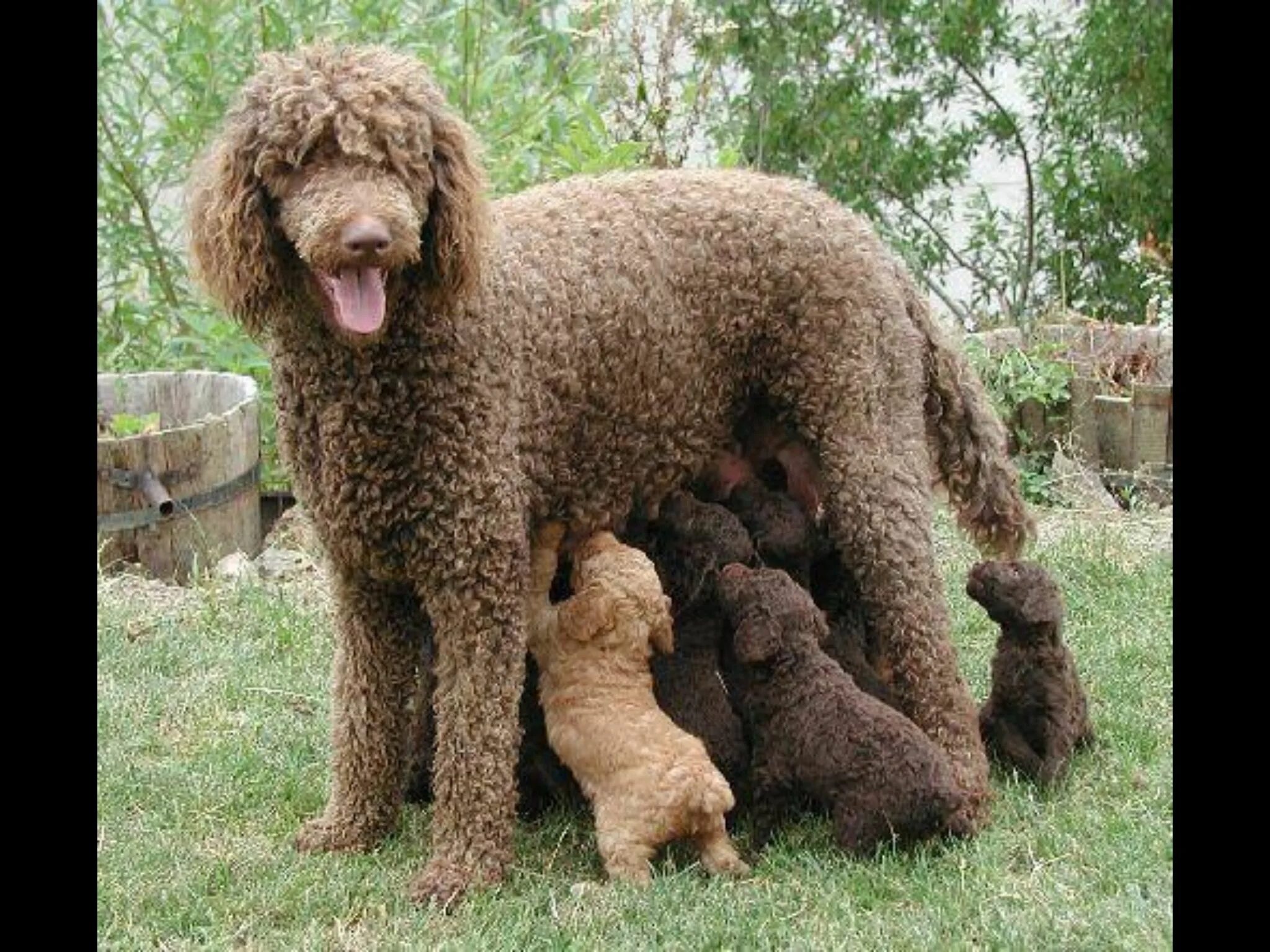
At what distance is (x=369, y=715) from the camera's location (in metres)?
4.40

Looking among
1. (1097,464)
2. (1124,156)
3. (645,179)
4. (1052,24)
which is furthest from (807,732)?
(1052,24)

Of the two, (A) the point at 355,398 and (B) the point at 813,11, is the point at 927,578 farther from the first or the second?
(B) the point at 813,11

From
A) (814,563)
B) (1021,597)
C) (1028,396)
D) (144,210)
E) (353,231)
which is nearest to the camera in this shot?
(353,231)

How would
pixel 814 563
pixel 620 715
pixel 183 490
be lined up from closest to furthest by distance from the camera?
pixel 620 715
pixel 814 563
pixel 183 490

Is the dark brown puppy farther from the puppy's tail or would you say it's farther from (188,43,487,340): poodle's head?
(188,43,487,340): poodle's head

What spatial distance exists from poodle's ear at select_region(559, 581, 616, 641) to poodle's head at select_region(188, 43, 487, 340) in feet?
2.74

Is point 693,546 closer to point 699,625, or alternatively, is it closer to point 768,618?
point 699,625

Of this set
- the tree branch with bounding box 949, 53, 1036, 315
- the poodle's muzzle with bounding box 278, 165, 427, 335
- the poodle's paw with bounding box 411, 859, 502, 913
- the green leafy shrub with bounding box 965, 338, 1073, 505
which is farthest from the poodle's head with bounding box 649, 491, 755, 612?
the tree branch with bounding box 949, 53, 1036, 315

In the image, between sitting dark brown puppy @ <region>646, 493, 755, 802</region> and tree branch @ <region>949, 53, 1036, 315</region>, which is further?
tree branch @ <region>949, 53, 1036, 315</region>

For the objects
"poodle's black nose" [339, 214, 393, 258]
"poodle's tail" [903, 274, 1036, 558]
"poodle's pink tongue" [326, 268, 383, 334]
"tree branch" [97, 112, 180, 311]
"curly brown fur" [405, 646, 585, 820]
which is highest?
"tree branch" [97, 112, 180, 311]

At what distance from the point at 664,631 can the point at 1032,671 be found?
0.95 meters

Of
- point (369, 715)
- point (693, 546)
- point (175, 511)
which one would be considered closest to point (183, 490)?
point (175, 511)

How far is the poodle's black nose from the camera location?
360 centimetres

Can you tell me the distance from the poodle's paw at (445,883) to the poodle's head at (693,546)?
2.84 ft
